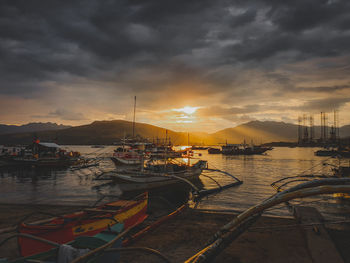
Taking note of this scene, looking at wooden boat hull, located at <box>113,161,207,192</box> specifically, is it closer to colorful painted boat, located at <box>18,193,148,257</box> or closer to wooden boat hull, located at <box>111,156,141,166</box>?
colorful painted boat, located at <box>18,193,148,257</box>

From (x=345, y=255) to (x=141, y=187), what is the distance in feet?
55.3

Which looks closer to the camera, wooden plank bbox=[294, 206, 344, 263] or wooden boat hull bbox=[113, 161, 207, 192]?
wooden plank bbox=[294, 206, 344, 263]

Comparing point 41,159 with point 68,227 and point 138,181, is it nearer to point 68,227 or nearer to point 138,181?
point 138,181

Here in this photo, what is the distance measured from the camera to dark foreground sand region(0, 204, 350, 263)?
728cm

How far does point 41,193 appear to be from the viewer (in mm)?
23438

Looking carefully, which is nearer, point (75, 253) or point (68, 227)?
point (75, 253)

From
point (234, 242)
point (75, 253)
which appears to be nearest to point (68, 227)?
point (75, 253)

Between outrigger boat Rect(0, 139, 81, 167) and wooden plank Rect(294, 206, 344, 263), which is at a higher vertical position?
wooden plank Rect(294, 206, 344, 263)

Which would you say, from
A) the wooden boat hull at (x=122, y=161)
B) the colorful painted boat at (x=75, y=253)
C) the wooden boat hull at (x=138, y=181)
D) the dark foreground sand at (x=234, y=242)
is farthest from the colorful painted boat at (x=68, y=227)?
the wooden boat hull at (x=122, y=161)

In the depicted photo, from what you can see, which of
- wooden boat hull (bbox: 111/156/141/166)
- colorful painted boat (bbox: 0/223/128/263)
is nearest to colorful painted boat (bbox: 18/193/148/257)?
colorful painted boat (bbox: 0/223/128/263)

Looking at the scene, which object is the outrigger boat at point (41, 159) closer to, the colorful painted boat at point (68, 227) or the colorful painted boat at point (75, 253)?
the colorful painted boat at point (68, 227)

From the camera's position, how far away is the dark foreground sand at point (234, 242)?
287 inches

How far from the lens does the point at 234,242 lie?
27.9 feet

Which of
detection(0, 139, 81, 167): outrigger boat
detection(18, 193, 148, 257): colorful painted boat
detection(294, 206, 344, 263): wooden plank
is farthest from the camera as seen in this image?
detection(0, 139, 81, 167): outrigger boat
